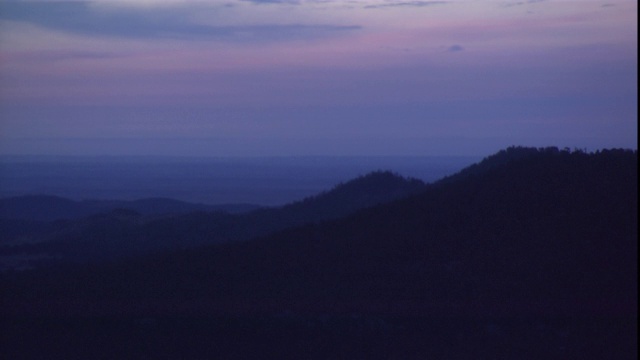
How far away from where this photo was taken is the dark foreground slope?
11836 mm

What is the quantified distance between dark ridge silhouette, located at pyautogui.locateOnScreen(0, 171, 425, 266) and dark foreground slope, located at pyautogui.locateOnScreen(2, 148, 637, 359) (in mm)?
7460

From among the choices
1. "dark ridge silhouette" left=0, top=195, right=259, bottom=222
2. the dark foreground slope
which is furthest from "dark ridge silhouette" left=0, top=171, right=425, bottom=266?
"dark ridge silhouette" left=0, top=195, right=259, bottom=222

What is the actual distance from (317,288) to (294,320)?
185cm

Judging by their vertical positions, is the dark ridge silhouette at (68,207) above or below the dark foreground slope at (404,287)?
below

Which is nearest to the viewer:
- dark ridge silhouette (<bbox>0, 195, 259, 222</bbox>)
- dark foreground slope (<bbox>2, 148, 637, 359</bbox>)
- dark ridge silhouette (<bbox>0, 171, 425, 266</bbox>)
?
dark foreground slope (<bbox>2, 148, 637, 359</bbox>)

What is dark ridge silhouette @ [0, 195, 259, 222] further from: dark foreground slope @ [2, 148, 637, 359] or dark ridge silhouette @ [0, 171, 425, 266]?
dark foreground slope @ [2, 148, 637, 359]

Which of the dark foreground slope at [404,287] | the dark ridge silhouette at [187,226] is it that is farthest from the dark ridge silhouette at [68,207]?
the dark foreground slope at [404,287]

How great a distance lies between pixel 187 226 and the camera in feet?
95.6

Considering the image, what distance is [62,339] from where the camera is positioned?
12.1 m

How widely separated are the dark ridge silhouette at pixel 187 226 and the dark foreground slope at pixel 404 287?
746cm

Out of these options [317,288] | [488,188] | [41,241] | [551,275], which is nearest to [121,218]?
[41,241]

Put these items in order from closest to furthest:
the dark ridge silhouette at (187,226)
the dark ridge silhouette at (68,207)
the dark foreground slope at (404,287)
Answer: the dark foreground slope at (404,287), the dark ridge silhouette at (187,226), the dark ridge silhouette at (68,207)

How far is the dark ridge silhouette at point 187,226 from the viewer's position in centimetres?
2658

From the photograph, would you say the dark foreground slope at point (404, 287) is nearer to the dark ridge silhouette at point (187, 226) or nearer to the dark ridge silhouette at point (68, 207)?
the dark ridge silhouette at point (187, 226)
